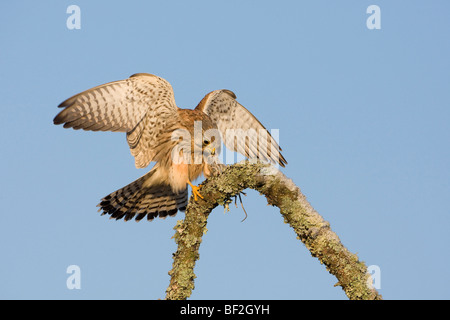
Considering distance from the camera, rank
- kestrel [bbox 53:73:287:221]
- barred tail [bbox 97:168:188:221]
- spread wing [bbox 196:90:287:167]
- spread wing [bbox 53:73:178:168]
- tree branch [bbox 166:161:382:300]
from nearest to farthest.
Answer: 1. tree branch [bbox 166:161:382:300]
2. spread wing [bbox 53:73:178:168]
3. kestrel [bbox 53:73:287:221]
4. barred tail [bbox 97:168:188:221]
5. spread wing [bbox 196:90:287:167]

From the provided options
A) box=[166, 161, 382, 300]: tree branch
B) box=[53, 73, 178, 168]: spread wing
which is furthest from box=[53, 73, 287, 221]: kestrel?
box=[166, 161, 382, 300]: tree branch

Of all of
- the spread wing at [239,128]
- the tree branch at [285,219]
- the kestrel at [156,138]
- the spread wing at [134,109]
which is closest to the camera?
the tree branch at [285,219]

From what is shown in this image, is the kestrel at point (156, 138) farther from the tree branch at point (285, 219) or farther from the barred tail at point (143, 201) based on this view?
the tree branch at point (285, 219)

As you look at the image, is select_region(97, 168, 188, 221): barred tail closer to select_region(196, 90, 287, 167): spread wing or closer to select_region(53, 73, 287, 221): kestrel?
select_region(53, 73, 287, 221): kestrel

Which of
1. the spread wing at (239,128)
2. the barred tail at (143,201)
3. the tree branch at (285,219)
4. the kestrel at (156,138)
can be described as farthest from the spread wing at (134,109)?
the tree branch at (285,219)

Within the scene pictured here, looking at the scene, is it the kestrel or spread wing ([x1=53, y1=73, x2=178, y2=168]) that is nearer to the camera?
spread wing ([x1=53, y1=73, x2=178, y2=168])

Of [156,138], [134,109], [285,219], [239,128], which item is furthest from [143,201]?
[285,219]

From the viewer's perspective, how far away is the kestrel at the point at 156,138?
18.3ft

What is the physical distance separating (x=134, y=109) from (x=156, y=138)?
1.38ft

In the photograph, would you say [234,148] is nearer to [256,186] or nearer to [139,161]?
[139,161]

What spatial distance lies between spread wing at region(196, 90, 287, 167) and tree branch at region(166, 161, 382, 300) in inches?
107

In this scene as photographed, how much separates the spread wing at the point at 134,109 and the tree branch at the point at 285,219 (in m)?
2.40

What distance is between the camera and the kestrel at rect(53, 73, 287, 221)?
5.58 meters
